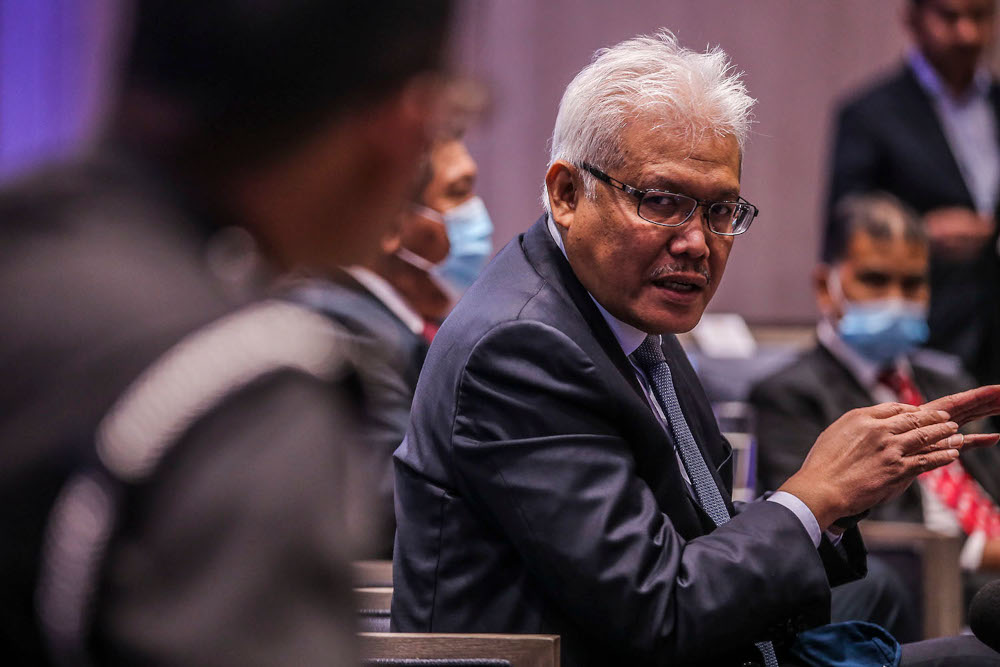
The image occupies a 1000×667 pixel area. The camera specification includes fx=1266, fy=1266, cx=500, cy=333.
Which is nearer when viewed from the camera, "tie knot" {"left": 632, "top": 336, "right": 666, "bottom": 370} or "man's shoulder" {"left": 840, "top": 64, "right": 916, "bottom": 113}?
"tie knot" {"left": 632, "top": 336, "right": 666, "bottom": 370}

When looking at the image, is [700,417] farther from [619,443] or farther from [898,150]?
[898,150]

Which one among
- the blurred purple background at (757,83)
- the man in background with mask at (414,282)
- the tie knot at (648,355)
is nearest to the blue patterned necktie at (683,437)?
the tie knot at (648,355)

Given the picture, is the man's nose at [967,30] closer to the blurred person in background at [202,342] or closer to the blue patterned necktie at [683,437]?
the blue patterned necktie at [683,437]

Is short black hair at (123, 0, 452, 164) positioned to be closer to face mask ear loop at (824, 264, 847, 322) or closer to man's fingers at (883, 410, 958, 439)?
man's fingers at (883, 410, 958, 439)

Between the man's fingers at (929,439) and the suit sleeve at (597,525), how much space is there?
0.22 metres

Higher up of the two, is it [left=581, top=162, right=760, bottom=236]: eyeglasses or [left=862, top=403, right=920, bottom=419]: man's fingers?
[left=581, top=162, right=760, bottom=236]: eyeglasses

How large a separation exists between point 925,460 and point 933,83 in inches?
146

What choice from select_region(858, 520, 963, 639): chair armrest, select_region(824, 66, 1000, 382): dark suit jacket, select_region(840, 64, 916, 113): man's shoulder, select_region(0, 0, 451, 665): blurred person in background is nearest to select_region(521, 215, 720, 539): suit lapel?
select_region(0, 0, 451, 665): blurred person in background

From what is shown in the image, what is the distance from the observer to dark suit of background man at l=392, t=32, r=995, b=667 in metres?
1.80

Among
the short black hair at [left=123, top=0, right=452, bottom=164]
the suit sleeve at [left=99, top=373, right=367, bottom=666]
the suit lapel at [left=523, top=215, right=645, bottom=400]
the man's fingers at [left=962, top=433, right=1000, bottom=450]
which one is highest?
the short black hair at [left=123, top=0, right=452, bottom=164]

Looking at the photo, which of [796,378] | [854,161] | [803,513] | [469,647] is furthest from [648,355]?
[854,161]

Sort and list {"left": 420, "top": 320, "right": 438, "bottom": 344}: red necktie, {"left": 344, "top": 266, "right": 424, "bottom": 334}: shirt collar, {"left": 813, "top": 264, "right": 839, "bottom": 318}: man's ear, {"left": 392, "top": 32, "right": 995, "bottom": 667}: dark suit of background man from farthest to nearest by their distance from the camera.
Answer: {"left": 813, "top": 264, "right": 839, "bottom": 318}: man's ear, {"left": 420, "top": 320, "right": 438, "bottom": 344}: red necktie, {"left": 344, "top": 266, "right": 424, "bottom": 334}: shirt collar, {"left": 392, "top": 32, "right": 995, "bottom": 667}: dark suit of background man

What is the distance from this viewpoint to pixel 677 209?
6.91 ft

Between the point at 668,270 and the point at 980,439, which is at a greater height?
the point at 668,270
